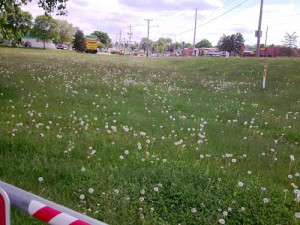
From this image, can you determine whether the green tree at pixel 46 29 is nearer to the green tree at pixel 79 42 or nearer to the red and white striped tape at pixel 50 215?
the green tree at pixel 79 42

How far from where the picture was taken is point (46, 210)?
1810 mm

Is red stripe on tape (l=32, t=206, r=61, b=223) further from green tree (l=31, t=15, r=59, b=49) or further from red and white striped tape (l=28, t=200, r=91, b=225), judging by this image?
green tree (l=31, t=15, r=59, b=49)

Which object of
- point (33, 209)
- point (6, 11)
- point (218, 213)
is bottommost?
point (218, 213)

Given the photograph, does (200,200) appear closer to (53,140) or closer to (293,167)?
(293,167)

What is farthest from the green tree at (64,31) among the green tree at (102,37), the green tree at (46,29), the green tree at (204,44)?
the green tree at (204,44)

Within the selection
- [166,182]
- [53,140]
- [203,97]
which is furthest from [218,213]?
[203,97]

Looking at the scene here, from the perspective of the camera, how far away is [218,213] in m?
3.90

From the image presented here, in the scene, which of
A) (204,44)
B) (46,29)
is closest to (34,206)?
(46,29)

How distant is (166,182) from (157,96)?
7429 millimetres

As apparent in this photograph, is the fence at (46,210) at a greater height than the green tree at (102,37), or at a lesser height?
lesser

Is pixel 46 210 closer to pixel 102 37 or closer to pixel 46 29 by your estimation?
pixel 46 29

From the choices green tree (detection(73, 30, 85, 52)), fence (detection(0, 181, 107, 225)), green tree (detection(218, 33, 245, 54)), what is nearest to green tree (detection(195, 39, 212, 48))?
green tree (detection(218, 33, 245, 54))

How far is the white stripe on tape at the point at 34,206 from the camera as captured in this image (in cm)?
184

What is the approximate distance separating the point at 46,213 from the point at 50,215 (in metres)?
0.04
